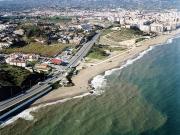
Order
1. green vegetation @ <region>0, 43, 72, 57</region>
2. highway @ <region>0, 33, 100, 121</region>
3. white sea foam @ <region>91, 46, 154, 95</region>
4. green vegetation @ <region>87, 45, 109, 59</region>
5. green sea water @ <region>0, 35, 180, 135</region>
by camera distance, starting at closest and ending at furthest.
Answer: green sea water @ <region>0, 35, 180, 135</region>, highway @ <region>0, 33, 100, 121</region>, white sea foam @ <region>91, 46, 154, 95</region>, green vegetation @ <region>87, 45, 109, 59</region>, green vegetation @ <region>0, 43, 72, 57</region>

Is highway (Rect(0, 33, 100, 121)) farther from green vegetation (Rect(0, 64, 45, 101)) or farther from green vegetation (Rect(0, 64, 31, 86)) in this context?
green vegetation (Rect(0, 64, 31, 86))

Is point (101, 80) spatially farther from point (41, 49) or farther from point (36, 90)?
point (41, 49)

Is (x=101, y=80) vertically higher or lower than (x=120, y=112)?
lower

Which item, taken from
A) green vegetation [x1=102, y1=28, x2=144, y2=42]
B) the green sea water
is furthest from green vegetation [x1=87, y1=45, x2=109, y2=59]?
green vegetation [x1=102, y1=28, x2=144, y2=42]

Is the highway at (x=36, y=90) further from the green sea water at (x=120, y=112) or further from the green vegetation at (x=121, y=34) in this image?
the green vegetation at (x=121, y=34)

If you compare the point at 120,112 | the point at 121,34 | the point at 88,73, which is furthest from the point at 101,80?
the point at 121,34

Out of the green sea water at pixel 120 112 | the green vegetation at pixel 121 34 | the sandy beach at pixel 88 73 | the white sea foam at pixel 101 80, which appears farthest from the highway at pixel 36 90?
the green vegetation at pixel 121 34
